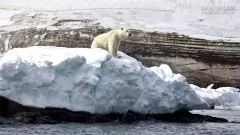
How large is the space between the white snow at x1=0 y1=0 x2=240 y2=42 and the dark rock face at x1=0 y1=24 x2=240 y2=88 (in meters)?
0.45

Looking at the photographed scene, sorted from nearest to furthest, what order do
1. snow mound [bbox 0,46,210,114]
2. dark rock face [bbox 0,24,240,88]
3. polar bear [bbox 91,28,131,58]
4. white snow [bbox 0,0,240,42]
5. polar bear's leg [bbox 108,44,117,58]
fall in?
1. snow mound [bbox 0,46,210,114]
2. polar bear's leg [bbox 108,44,117,58]
3. polar bear [bbox 91,28,131,58]
4. dark rock face [bbox 0,24,240,88]
5. white snow [bbox 0,0,240,42]

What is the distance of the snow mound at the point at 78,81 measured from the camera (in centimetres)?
1073

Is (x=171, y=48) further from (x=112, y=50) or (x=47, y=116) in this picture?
(x=47, y=116)

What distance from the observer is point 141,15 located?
2927cm

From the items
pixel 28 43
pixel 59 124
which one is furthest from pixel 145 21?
pixel 59 124

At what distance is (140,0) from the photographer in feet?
101

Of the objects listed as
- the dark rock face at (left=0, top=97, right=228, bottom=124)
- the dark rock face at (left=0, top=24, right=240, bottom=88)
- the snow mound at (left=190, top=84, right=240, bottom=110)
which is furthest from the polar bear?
the dark rock face at (left=0, top=24, right=240, bottom=88)

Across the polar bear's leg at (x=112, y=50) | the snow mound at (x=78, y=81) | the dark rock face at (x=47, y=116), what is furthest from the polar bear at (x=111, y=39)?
the dark rock face at (x=47, y=116)

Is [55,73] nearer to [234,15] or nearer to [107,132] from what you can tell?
[107,132]

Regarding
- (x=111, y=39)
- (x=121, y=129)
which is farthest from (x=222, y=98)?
(x=121, y=129)

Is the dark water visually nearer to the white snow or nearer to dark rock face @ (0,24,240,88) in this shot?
dark rock face @ (0,24,240,88)

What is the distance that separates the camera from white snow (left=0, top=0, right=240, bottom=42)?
92.4 ft

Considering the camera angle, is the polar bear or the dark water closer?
the dark water

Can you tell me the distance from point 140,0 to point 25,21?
6737mm
